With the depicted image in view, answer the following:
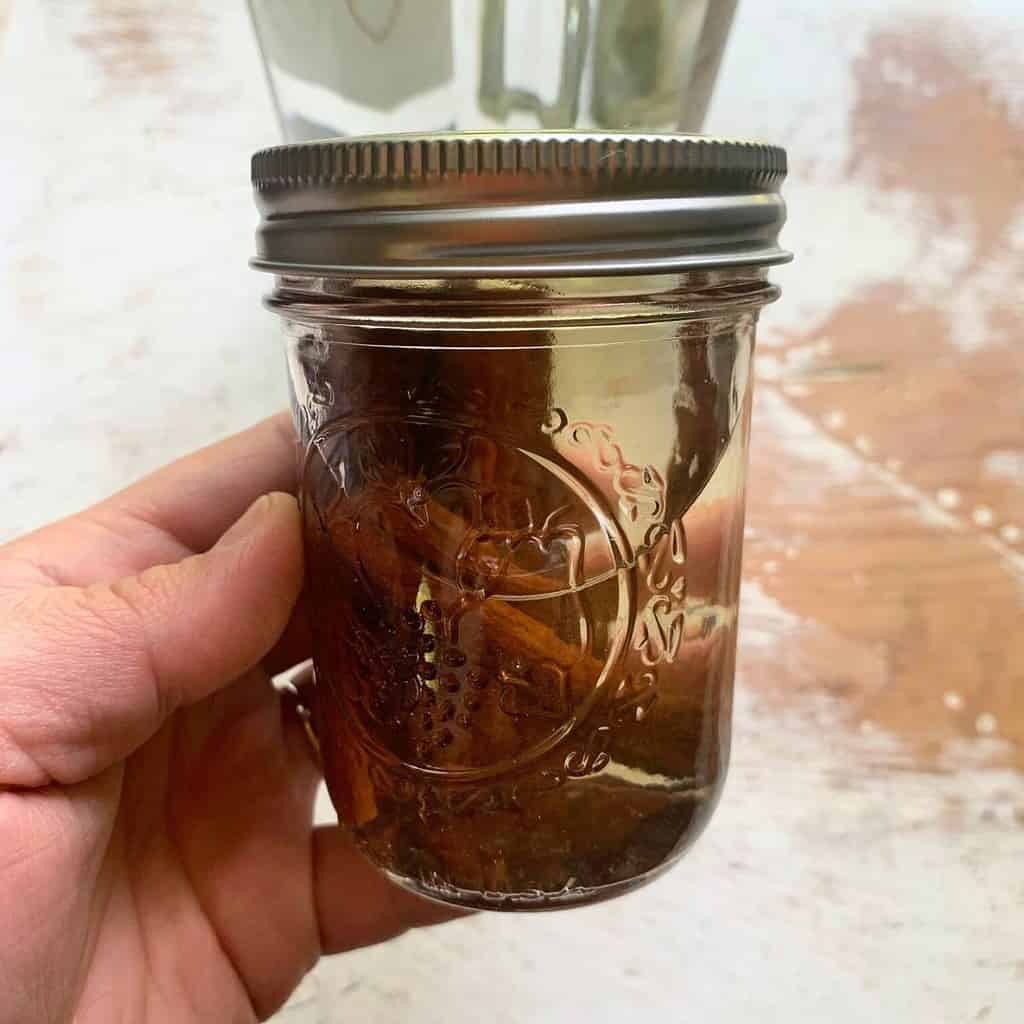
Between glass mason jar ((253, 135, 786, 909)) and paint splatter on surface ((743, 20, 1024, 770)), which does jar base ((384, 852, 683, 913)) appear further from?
paint splatter on surface ((743, 20, 1024, 770))

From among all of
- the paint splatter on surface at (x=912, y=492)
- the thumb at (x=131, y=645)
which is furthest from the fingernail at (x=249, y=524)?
the paint splatter on surface at (x=912, y=492)

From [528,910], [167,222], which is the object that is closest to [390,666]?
[528,910]

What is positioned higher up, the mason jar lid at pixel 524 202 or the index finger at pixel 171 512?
the mason jar lid at pixel 524 202

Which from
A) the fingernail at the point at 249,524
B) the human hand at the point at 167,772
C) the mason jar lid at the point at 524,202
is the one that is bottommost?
the human hand at the point at 167,772

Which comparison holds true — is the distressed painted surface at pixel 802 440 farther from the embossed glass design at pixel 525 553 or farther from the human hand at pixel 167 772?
the embossed glass design at pixel 525 553

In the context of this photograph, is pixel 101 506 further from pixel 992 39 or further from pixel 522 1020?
pixel 992 39

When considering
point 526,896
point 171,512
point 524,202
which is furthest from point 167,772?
point 524,202

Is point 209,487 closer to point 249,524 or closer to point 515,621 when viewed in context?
point 249,524
